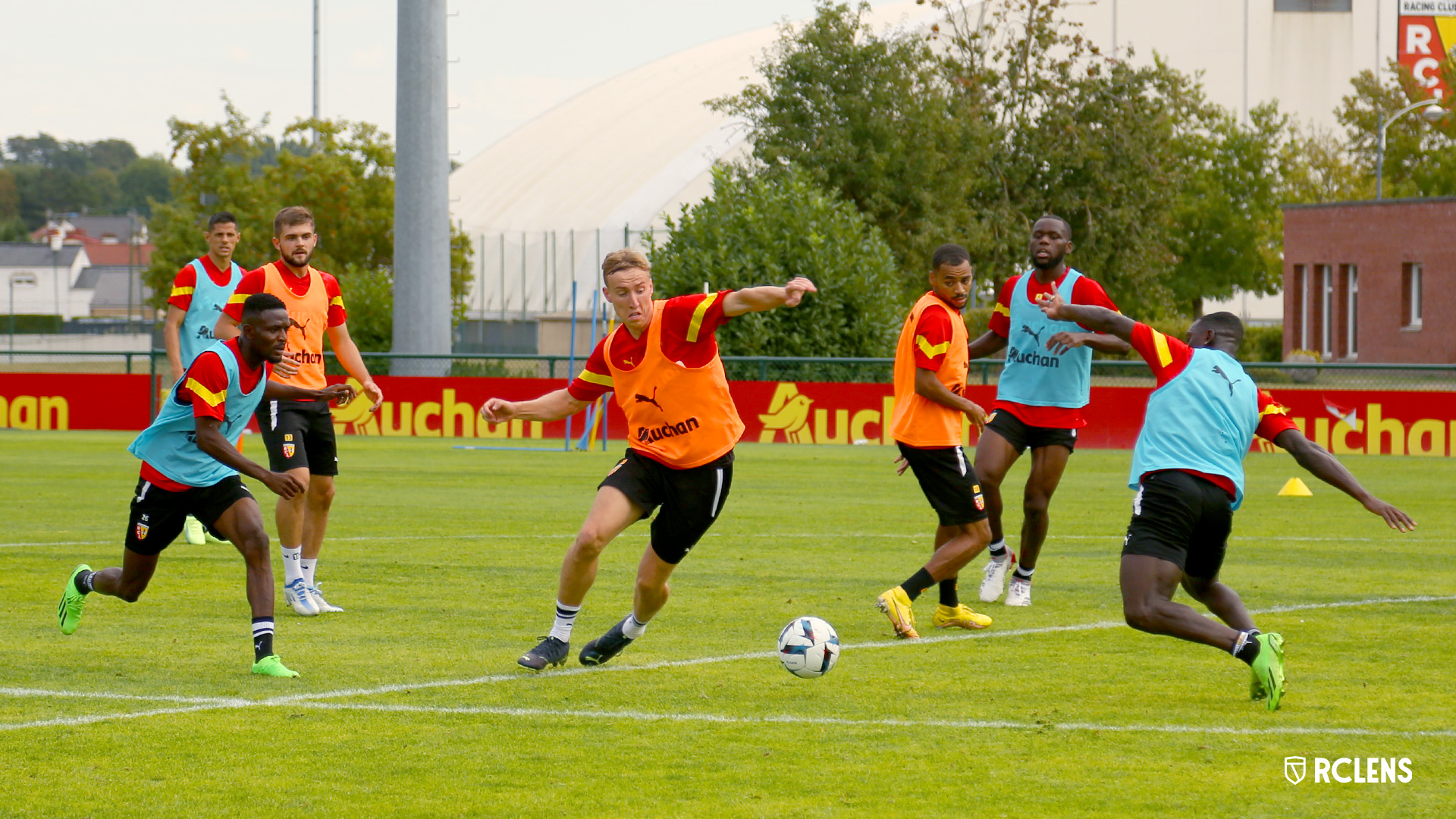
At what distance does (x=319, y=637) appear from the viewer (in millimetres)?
8492

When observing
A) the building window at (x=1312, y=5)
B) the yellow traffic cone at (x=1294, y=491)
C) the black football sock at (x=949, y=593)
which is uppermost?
the building window at (x=1312, y=5)

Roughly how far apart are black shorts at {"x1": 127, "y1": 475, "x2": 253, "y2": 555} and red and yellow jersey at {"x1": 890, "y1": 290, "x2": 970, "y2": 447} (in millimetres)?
3497

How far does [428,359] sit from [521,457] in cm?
743

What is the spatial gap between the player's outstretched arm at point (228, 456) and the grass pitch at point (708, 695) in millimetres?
869

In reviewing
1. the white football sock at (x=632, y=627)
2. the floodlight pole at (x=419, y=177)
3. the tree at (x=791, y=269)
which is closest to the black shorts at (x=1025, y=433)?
the white football sock at (x=632, y=627)

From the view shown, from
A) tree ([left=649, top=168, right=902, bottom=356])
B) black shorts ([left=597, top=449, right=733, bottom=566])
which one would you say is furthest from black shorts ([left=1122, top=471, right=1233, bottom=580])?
tree ([left=649, top=168, right=902, bottom=356])

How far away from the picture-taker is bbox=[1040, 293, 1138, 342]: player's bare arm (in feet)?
23.3

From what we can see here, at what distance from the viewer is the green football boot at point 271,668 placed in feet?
24.1

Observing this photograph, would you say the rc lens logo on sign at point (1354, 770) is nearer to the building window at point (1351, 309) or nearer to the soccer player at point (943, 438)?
the soccer player at point (943, 438)

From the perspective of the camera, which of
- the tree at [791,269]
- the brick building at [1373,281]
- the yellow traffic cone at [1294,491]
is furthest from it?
the brick building at [1373,281]

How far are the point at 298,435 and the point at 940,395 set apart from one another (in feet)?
11.8

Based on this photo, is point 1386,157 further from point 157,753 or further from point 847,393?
point 157,753

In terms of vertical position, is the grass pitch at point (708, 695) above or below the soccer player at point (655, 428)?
below

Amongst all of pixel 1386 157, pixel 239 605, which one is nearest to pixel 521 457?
pixel 239 605
